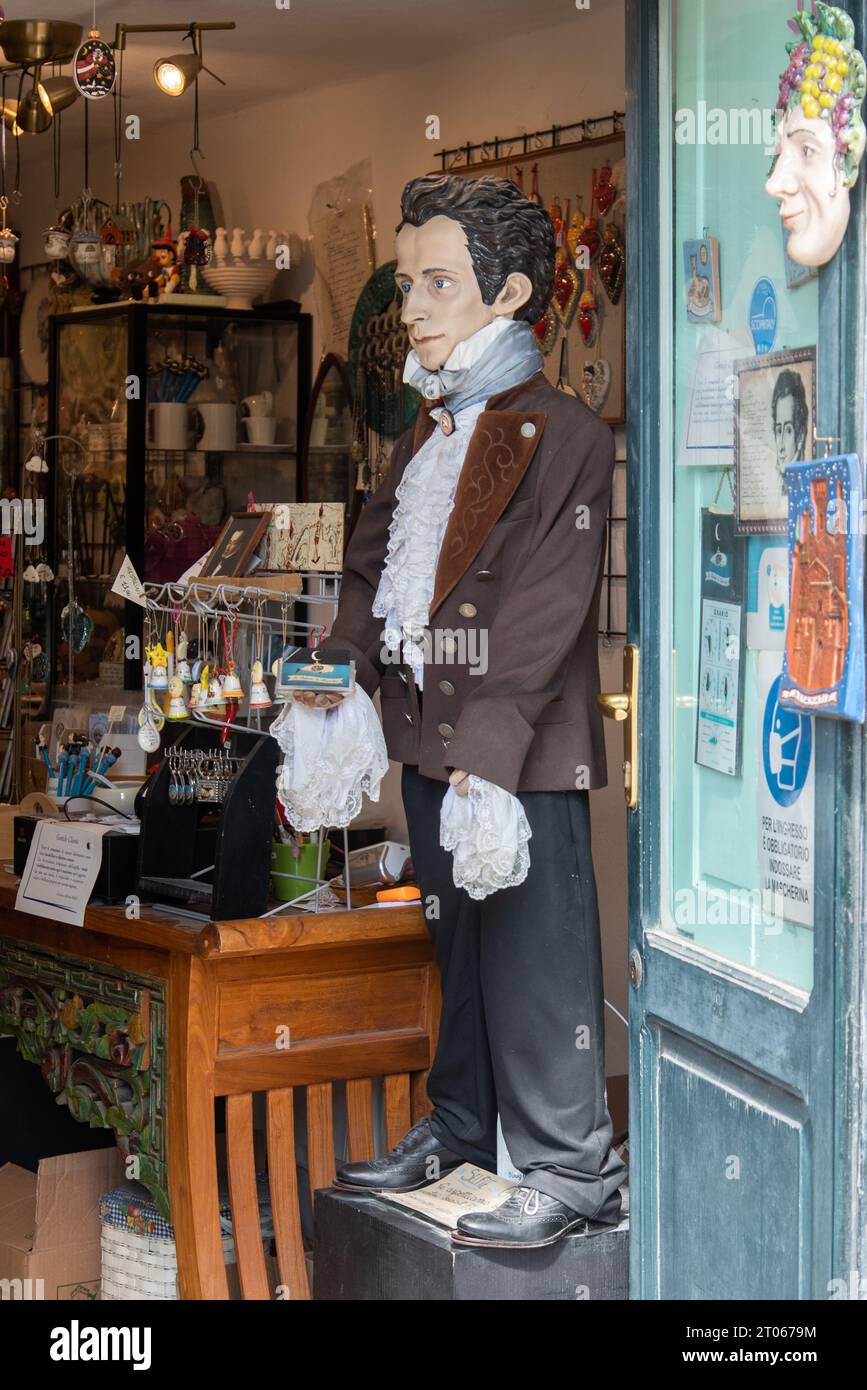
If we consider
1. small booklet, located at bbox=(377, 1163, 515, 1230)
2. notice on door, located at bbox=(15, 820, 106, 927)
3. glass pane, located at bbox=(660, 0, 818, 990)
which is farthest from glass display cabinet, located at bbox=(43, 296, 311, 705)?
glass pane, located at bbox=(660, 0, 818, 990)

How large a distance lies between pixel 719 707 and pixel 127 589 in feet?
4.56

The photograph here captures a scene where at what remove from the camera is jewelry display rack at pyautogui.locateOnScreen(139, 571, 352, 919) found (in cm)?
303

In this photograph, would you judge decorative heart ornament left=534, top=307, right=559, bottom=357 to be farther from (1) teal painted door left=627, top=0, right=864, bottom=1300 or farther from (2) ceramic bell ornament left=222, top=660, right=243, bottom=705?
(1) teal painted door left=627, top=0, right=864, bottom=1300

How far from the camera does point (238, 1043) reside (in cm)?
303

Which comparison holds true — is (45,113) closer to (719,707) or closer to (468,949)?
(468,949)

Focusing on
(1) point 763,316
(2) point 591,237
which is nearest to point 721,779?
(1) point 763,316

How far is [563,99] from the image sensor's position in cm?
419

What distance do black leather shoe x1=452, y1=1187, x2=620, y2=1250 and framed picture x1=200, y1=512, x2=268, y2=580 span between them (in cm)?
128

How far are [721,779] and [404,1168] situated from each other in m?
1.01

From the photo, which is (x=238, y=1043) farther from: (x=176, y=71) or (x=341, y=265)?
(x=341, y=265)

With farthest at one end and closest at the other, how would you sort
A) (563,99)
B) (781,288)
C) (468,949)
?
(563,99) → (468,949) → (781,288)

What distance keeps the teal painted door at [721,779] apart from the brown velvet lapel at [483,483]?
273 mm

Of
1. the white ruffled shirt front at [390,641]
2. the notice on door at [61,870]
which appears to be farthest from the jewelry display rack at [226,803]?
the white ruffled shirt front at [390,641]

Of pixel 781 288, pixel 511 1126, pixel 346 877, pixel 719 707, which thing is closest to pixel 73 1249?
pixel 346 877
